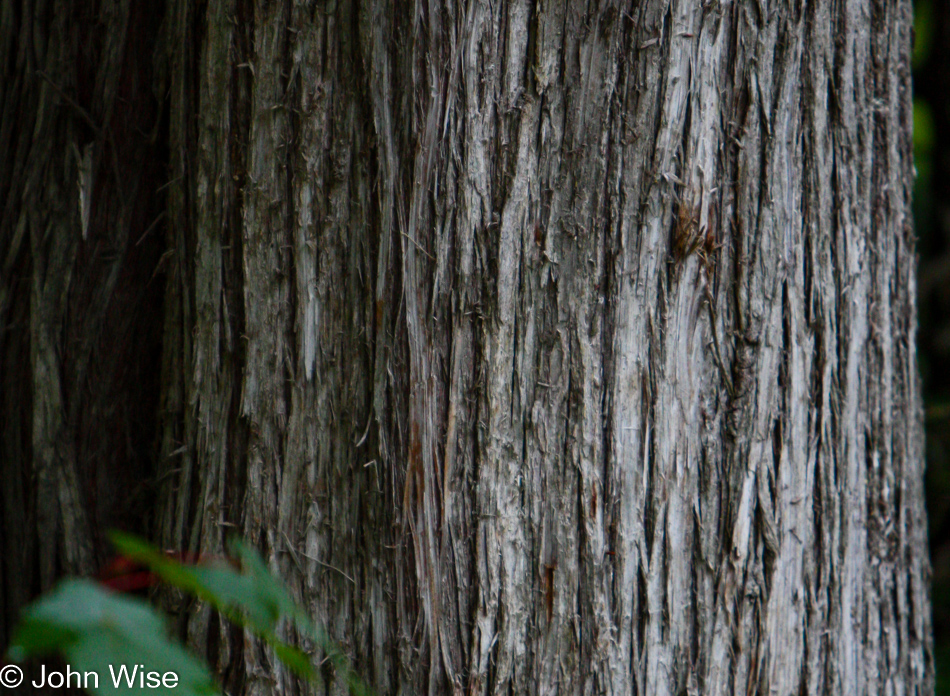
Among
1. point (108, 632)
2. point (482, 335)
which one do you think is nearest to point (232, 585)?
point (108, 632)

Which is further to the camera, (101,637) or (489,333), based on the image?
(489,333)

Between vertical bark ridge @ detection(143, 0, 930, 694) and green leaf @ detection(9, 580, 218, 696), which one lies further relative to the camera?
vertical bark ridge @ detection(143, 0, 930, 694)

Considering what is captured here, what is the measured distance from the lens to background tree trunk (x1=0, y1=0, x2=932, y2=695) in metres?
1.11

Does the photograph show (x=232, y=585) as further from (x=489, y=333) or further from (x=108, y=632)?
(x=489, y=333)

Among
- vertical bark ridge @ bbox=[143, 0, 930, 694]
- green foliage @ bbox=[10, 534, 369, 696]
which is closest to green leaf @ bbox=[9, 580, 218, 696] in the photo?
green foliage @ bbox=[10, 534, 369, 696]

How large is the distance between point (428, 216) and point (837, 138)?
0.75m

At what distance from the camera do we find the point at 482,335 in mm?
1121

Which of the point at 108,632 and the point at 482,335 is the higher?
the point at 482,335

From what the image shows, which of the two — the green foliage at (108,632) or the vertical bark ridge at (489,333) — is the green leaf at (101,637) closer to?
the green foliage at (108,632)

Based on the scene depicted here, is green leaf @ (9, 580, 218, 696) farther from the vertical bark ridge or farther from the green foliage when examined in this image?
the vertical bark ridge

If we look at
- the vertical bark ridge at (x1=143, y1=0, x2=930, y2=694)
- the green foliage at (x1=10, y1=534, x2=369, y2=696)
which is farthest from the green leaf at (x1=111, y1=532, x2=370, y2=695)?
the vertical bark ridge at (x1=143, y1=0, x2=930, y2=694)

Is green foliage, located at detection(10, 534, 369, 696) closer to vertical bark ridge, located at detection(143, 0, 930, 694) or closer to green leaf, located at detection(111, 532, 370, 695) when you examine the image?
green leaf, located at detection(111, 532, 370, 695)

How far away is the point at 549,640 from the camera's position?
1.12 metres

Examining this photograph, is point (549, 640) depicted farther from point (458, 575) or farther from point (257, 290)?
point (257, 290)
